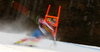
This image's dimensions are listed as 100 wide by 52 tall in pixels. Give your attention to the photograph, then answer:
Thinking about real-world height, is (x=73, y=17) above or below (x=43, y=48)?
above

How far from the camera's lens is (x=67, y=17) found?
6062 millimetres

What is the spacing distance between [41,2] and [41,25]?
4.68 m

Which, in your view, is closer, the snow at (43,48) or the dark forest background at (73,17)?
the snow at (43,48)

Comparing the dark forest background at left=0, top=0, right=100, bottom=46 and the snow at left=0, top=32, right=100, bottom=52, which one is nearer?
the snow at left=0, top=32, right=100, bottom=52

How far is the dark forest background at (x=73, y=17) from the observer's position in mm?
5504

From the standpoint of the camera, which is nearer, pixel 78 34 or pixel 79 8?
pixel 78 34

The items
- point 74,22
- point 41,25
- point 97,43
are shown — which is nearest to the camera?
point 41,25

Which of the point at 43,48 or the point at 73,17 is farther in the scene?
the point at 73,17

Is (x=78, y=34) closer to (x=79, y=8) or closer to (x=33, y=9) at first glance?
(x=79, y=8)

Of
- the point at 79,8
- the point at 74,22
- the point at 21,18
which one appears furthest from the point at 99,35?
the point at 21,18

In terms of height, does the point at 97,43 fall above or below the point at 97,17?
below

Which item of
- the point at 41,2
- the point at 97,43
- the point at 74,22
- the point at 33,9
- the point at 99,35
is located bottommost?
the point at 97,43

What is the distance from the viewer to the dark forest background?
5.50m

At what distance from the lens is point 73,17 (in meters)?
5.99
